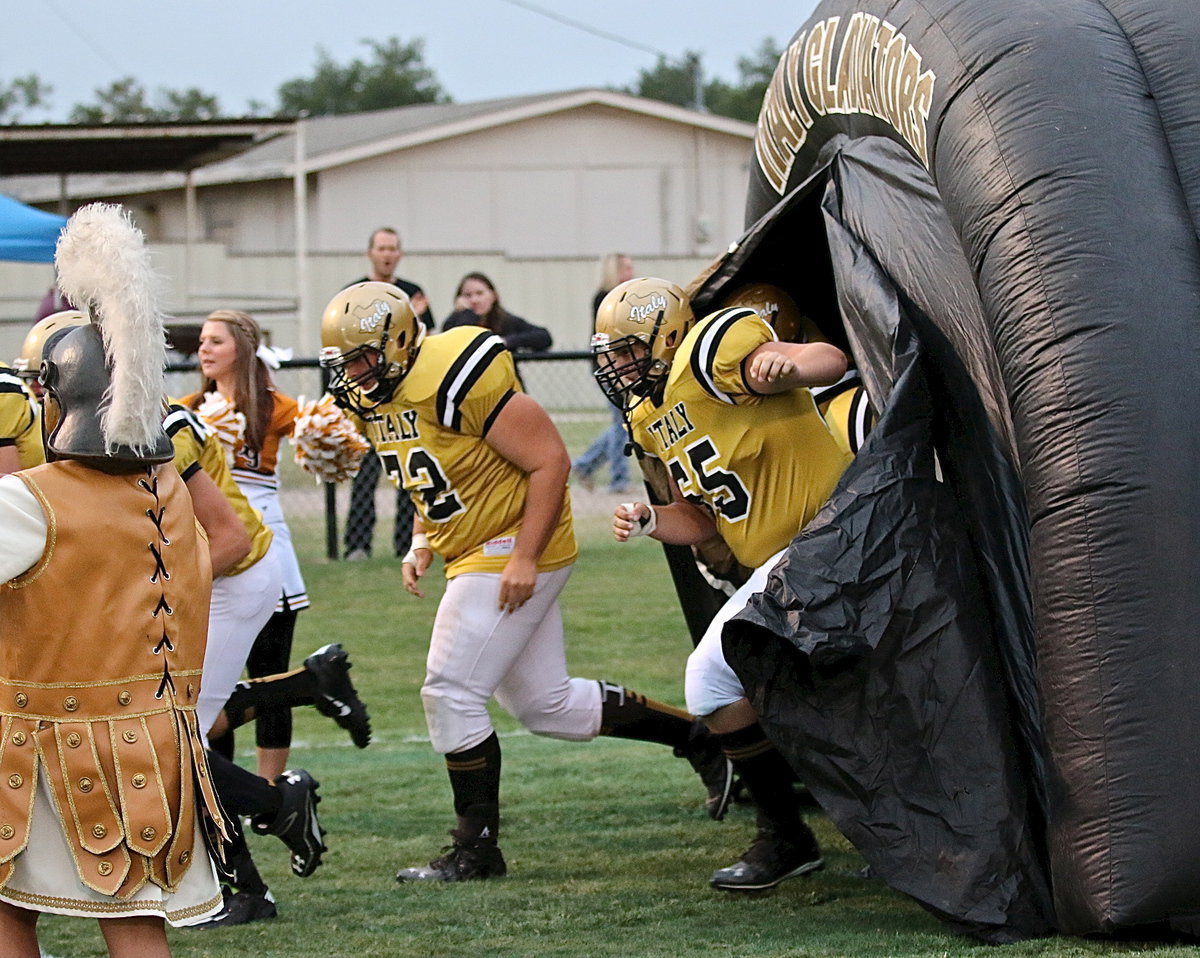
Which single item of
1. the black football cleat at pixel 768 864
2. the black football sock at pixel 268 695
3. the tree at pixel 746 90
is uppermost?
the tree at pixel 746 90

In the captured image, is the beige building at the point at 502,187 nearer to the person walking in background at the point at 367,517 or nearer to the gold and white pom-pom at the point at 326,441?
the person walking in background at the point at 367,517

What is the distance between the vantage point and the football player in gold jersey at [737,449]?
14.8 feet

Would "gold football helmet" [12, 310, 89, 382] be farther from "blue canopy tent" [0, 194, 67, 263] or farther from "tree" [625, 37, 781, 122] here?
"tree" [625, 37, 781, 122]

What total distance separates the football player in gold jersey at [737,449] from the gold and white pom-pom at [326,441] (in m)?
1.35

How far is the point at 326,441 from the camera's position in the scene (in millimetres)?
5887

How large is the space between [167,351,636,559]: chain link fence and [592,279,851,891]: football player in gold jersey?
4835 millimetres

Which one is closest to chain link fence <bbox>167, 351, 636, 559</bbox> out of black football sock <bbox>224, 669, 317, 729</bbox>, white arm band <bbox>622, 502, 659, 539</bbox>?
black football sock <bbox>224, 669, 317, 729</bbox>

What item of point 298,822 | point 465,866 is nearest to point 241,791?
point 298,822

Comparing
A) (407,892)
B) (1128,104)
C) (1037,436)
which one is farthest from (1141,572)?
(407,892)

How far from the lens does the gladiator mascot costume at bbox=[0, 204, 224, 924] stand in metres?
3.02

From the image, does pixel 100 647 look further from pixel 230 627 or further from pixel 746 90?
pixel 746 90

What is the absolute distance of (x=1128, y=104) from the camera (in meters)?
3.85

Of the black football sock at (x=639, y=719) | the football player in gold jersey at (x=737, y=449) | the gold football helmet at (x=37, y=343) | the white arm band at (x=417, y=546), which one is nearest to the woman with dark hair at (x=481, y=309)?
the white arm band at (x=417, y=546)

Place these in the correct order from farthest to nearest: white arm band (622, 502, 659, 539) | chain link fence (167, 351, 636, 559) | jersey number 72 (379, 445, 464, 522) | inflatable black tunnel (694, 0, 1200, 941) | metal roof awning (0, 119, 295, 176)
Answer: metal roof awning (0, 119, 295, 176)
chain link fence (167, 351, 636, 559)
jersey number 72 (379, 445, 464, 522)
white arm band (622, 502, 659, 539)
inflatable black tunnel (694, 0, 1200, 941)
